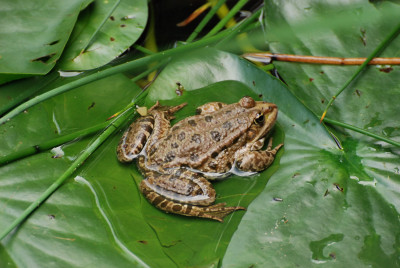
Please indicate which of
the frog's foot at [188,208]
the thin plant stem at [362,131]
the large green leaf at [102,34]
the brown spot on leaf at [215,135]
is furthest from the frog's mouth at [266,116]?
the large green leaf at [102,34]

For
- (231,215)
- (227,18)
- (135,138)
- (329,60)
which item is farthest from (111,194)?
(227,18)

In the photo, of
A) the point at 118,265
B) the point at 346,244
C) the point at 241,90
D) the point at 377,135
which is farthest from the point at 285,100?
the point at 118,265

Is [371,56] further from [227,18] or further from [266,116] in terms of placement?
[227,18]

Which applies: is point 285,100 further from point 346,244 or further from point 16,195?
point 16,195

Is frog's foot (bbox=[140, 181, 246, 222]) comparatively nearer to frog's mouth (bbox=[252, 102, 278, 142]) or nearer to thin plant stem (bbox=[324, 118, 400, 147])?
frog's mouth (bbox=[252, 102, 278, 142])

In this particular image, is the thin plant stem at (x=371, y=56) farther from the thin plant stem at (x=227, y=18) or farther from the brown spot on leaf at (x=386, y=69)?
the thin plant stem at (x=227, y=18)

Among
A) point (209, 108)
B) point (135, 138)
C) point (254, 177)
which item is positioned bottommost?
point (254, 177)
